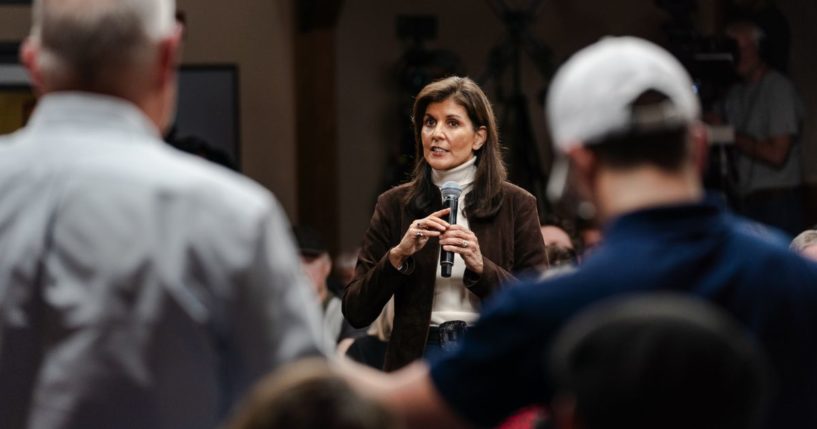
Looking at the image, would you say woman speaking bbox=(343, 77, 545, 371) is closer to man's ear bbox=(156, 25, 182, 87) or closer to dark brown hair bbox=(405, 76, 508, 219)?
dark brown hair bbox=(405, 76, 508, 219)

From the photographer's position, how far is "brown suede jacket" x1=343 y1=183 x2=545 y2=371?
135 inches

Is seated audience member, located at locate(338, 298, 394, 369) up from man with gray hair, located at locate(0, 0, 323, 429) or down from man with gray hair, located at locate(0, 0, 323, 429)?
down

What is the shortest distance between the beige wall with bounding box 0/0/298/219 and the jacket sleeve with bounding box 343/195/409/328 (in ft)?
14.0

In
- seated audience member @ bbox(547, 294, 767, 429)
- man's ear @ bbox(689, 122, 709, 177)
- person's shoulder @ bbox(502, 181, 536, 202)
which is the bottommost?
person's shoulder @ bbox(502, 181, 536, 202)

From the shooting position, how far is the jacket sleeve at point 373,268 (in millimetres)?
3465

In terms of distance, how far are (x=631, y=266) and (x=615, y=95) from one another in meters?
0.19

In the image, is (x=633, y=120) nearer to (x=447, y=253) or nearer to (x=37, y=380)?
(x=37, y=380)

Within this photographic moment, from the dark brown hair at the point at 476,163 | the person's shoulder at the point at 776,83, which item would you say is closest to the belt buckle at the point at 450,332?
the dark brown hair at the point at 476,163

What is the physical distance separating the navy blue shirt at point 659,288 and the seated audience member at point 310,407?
0.83ft

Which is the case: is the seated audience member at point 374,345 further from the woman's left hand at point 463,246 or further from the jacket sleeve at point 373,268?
the woman's left hand at point 463,246

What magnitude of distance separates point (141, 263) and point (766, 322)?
0.69m

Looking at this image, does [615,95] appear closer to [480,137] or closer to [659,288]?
[659,288]

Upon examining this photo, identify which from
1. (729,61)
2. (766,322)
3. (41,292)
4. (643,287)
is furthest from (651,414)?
(729,61)

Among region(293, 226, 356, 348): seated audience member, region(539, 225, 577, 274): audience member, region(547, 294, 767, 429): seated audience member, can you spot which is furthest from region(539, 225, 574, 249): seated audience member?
region(547, 294, 767, 429): seated audience member
